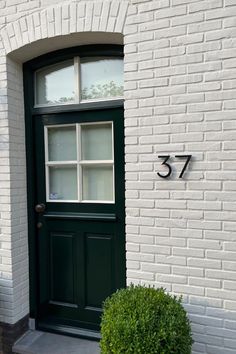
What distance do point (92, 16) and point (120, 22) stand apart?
9.3 inches

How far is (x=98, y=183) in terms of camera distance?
287 cm

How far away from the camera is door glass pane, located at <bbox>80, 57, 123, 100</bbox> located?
9.00 ft

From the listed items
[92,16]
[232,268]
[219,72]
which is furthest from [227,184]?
[92,16]

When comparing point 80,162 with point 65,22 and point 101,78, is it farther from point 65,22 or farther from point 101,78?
point 65,22

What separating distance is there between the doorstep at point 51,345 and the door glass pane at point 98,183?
1.23 metres

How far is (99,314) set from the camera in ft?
9.34

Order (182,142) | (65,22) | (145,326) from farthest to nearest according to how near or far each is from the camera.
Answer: (65,22), (182,142), (145,326)

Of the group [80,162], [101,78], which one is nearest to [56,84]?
[101,78]

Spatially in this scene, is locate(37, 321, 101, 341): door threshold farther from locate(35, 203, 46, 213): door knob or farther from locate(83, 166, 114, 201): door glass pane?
locate(83, 166, 114, 201): door glass pane

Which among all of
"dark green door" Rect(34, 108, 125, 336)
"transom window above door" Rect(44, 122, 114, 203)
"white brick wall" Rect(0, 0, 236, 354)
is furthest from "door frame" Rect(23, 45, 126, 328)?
"white brick wall" Rect(0, 0, 236, 354)

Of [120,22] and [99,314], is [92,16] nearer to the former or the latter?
[120,22]

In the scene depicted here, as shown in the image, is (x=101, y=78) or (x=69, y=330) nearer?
(x=101, y=78)

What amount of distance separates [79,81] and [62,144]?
0.58m

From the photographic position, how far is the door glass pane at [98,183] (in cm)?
282
